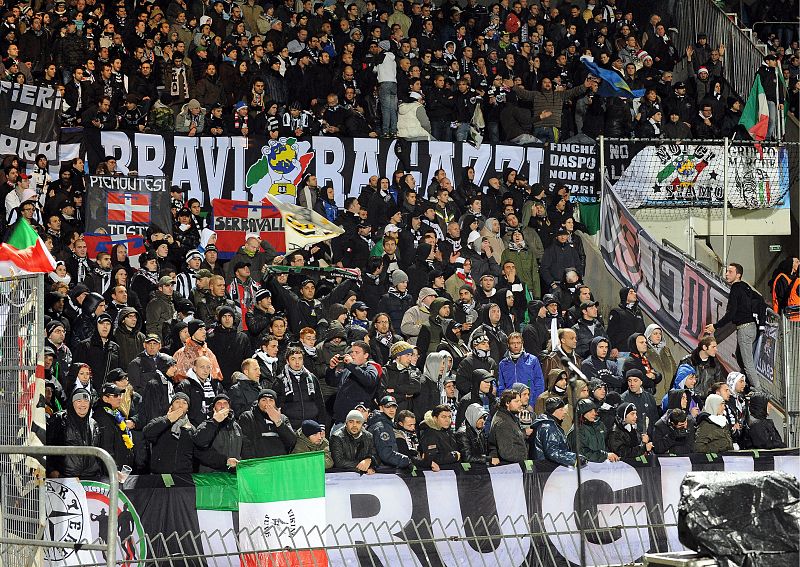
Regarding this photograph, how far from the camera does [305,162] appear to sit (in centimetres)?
1998

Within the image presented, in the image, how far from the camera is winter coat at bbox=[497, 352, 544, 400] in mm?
15031

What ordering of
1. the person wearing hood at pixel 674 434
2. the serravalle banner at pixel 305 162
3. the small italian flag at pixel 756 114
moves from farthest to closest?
the small italian flag at pixel 756 114 → the serravalle banner at pixel 305 162 → the person wearing hood at pixel 674 434

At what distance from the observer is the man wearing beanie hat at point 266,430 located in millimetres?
12141

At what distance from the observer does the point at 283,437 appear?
12312 millimetres

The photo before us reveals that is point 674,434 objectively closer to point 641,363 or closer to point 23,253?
point 641,363

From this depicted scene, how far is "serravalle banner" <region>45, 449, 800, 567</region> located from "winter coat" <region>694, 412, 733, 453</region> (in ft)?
1.84

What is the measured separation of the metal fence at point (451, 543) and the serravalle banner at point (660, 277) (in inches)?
232

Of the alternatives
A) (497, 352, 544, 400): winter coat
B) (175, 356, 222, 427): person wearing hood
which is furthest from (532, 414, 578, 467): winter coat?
(175, 356, 222, 427): person wearing hood

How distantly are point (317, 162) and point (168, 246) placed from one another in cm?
333

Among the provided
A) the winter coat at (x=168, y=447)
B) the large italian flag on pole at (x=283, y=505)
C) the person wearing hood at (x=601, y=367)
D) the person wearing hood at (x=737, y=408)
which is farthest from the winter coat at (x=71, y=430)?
the person wearing hood at (x=737, y=408)

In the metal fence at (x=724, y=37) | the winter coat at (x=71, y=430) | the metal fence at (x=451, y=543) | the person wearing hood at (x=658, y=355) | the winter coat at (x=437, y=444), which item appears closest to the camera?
the metal fence at (x=451, y=543)

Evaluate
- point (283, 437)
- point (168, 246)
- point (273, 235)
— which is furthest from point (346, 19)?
point (283, 437)

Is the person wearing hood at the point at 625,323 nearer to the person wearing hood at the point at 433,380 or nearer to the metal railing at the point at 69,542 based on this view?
the person wearing hood at the point at 433,380

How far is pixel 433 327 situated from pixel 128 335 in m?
3.86
